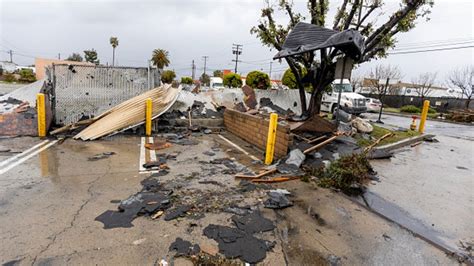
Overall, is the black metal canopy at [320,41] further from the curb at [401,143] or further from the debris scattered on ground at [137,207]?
the debris scattered on ground at [137,207]

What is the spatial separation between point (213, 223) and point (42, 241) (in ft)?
6.38

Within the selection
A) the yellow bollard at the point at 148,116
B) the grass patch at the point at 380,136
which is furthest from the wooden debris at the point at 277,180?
the yellow bollard at the point at 148,116

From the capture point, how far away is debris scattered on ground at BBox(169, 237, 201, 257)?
2750mm

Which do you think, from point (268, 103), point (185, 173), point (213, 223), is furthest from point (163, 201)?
point (268, 103)

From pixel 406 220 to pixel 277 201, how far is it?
1.99 meters

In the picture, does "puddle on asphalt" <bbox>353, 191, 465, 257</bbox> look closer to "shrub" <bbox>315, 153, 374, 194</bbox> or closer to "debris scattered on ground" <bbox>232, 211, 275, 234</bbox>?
"shrub" <bbox>315, 153, 374, 194</bbox>

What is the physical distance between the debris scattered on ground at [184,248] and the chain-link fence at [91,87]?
832 centimetres

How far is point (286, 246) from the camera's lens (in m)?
2.98

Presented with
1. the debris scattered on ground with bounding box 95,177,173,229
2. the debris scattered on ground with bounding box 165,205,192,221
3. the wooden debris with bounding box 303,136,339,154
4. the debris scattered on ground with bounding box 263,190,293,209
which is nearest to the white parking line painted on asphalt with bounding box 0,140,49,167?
the debris scattered on ground with bounding box 95,177,173,229

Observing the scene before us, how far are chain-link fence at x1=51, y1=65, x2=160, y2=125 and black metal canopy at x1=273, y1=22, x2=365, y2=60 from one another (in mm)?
5651

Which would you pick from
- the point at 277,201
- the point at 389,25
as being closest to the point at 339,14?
the point at 389,25

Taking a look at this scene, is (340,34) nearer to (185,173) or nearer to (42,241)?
(185,173)

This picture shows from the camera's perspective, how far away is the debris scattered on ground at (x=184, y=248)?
2.75 metres

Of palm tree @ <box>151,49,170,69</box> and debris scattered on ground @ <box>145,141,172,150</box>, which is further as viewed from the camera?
palm tree @ <box>151,49,170,69</box>
